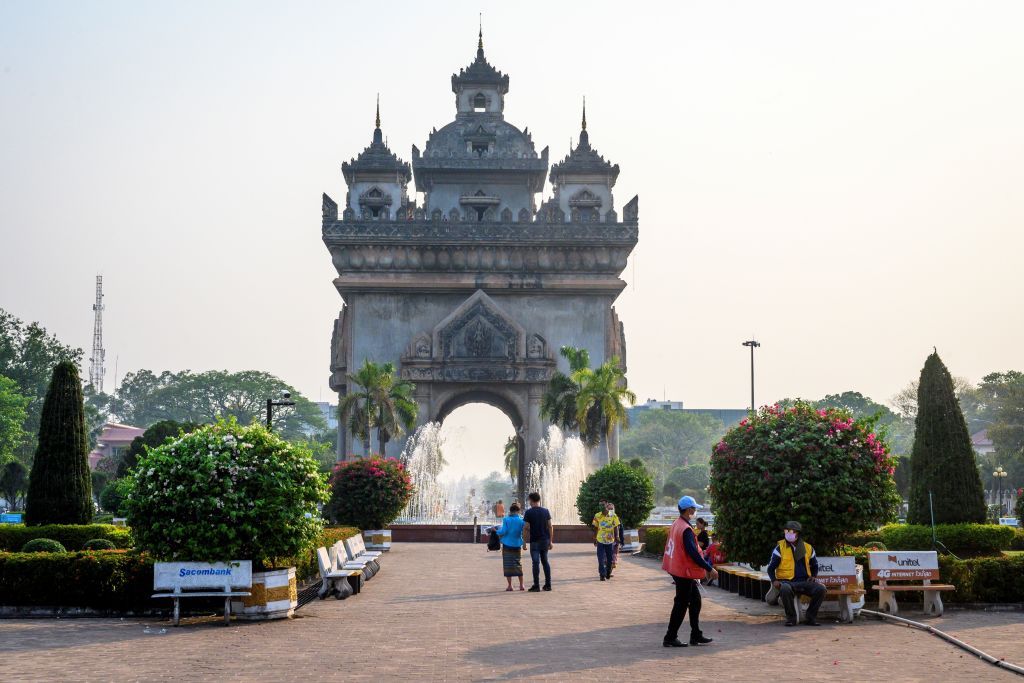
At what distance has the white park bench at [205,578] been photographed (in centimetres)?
1691

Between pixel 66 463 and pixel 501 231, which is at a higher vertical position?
pixel 501 231

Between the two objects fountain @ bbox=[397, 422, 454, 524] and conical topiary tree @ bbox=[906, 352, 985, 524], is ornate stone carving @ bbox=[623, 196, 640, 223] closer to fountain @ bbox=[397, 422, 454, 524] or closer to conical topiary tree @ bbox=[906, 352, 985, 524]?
fountain @ bbox=[397, 422, 454, 524]

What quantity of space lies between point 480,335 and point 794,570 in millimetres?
44247

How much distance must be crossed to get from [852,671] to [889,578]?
556 cm

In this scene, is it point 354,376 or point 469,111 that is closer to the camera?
point 354,376

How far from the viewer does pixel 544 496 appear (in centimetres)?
5512

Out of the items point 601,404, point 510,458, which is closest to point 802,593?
point 601,404

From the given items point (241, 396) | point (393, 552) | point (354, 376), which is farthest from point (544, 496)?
point (241, 396)

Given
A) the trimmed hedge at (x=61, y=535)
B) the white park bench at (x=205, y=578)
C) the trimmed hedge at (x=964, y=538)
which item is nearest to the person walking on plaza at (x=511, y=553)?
the white park bench at (x=205, y=578)

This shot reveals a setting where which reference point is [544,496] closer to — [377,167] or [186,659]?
[377,167]

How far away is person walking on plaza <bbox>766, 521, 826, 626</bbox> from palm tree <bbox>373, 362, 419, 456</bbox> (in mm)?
40396

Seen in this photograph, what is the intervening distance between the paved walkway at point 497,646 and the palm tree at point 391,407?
118ft

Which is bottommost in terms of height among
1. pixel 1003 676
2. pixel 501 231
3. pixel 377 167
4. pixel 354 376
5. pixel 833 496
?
pixel 1003 676

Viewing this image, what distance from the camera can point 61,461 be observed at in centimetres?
2822
